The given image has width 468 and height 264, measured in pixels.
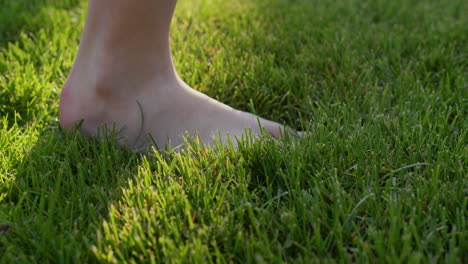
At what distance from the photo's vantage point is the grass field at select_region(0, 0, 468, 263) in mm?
882

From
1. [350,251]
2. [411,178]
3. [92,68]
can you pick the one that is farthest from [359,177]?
[92,68]

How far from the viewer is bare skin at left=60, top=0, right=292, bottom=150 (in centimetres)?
128

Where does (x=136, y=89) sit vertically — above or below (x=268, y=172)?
above

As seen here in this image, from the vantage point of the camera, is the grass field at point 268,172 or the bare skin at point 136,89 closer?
the grass field at point 268,172

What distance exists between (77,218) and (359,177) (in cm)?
59

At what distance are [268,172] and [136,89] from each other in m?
0.47

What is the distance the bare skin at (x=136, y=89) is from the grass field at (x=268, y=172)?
9 cm

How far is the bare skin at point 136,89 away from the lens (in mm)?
1276

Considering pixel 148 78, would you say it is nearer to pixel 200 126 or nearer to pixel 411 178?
pixel 200 126

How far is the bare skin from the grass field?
87mm

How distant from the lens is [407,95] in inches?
59.9

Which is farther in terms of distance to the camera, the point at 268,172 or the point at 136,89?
the point at 136,89

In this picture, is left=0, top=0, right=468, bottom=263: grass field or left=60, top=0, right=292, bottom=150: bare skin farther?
left=60, top=0, right=292, bottom=150: bare skin

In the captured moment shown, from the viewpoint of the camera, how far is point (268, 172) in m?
1.12
